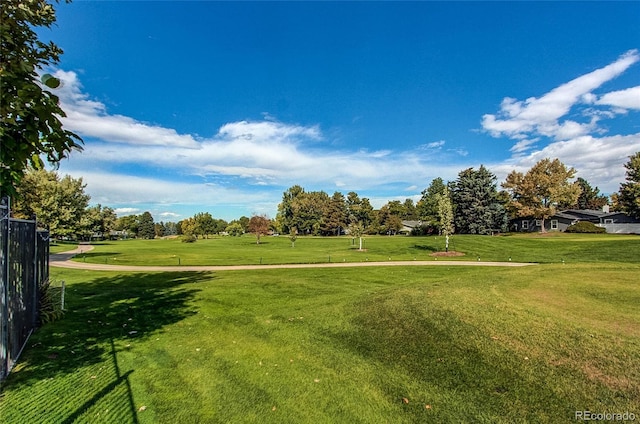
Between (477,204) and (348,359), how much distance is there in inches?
2431

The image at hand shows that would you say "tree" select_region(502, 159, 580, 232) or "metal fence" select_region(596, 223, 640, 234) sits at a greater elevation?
"tree" select_region(502, 159, 580, 232)

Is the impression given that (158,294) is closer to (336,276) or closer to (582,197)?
(336,276)

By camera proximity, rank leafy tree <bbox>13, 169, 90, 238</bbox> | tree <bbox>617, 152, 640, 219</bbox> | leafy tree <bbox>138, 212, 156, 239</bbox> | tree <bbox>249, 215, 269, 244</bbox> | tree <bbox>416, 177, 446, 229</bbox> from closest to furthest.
→ leafy tree <bbox>13, 169, 90, 238</bbox>, tree <bbox>617, 152, 640, 219</bbox>, tree <bbox>249, 215, 269, 244</bbox>, tree <bbox>416, 177, 446, 229</bbox>, leafy tree <bbox>138, 212, 156, 239</bbox>

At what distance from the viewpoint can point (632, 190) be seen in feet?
158

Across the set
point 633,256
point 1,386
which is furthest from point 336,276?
point 633,256

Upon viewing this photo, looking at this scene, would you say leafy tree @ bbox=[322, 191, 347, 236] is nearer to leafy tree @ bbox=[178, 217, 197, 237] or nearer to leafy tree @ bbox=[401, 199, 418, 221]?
leafy tree @ bbox=[401, 199, 418, 221]

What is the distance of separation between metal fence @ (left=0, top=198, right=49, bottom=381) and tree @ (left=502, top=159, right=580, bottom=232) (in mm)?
62878

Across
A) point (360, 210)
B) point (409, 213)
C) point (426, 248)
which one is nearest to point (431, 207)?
point (360, 210)

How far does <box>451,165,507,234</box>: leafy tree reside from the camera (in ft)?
199

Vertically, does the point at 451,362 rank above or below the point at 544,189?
below

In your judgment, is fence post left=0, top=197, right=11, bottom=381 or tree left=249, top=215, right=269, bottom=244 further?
tree left=249, top=215, right=269, bottom=244

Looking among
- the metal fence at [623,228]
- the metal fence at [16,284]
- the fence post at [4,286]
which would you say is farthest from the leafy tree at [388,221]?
the fence post at [4,286]

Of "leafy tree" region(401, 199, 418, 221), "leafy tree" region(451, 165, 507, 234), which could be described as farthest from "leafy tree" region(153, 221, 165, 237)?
"leafy tree" region(451, 165, 507, 234)

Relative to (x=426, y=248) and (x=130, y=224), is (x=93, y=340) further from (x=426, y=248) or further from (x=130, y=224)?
(x=130, y=224)
